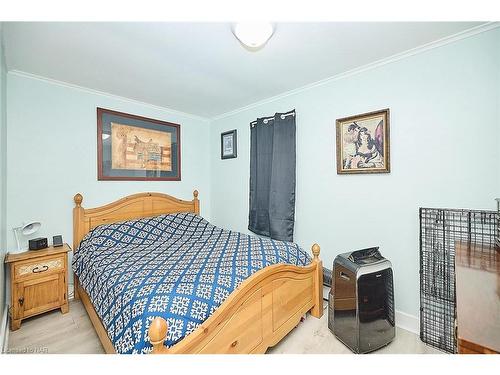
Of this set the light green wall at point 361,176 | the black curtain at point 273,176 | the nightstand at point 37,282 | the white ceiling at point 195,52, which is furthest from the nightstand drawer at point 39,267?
the black curtain at point 273,176

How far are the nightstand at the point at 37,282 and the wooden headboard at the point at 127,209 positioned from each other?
1.14ft

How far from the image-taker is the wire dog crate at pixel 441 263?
5.28 feet

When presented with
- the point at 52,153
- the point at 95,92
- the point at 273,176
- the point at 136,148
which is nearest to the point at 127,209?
the point at 136,148

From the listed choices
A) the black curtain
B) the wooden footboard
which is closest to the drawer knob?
the wooden footboard

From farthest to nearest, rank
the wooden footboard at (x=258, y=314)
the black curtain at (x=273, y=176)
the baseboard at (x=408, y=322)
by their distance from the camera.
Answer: the black curtain at (x=273, y=176)
the baseboard at (x=408, y=322)
the wooden footboard at (x=258, y=314)

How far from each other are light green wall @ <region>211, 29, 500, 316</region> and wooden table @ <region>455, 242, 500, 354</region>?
653mm

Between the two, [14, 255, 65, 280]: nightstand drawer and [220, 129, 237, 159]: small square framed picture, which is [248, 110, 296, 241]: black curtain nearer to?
[220, 129, 237, 159]: small square framed picture

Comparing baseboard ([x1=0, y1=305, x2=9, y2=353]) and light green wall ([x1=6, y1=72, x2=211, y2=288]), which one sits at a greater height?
light green wall ([x1=6, y1=72, x2=211, y2=288])

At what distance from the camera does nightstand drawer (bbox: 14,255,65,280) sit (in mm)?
1924

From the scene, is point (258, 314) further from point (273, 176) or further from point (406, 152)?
point (406, 152)

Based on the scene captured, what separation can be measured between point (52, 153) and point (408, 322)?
3732 millimetres

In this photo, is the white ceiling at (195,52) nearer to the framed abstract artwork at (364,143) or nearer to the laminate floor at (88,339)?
the framed abstract artwork at (364,143)
